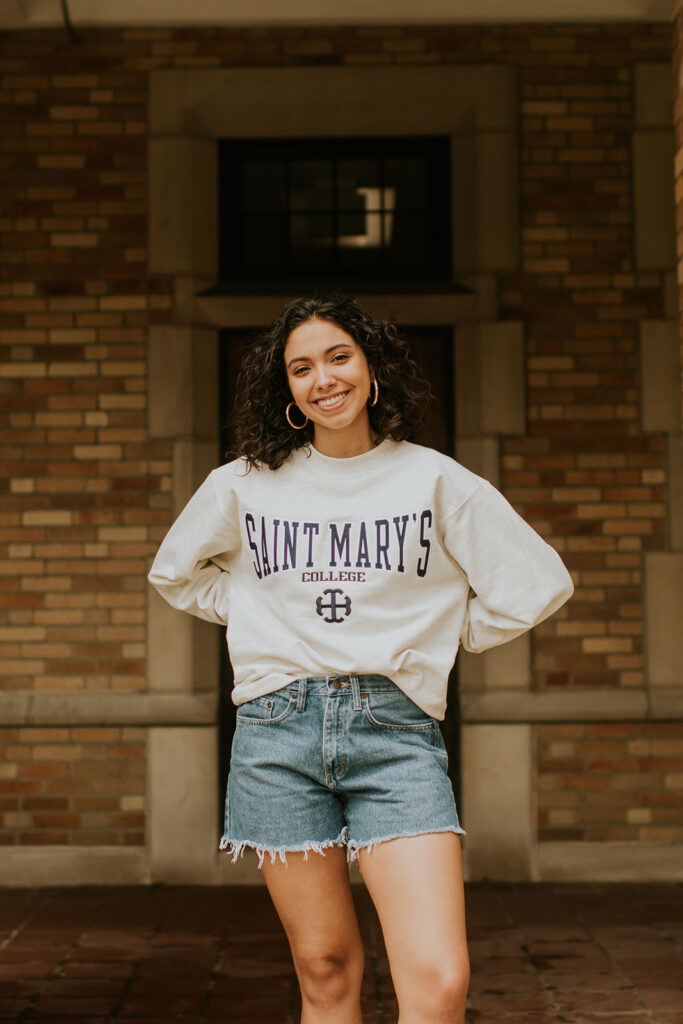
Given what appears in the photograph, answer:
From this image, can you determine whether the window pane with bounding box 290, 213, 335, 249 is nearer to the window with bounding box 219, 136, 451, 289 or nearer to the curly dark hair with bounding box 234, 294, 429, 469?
the window with bounding box 219, 136, 451, 289

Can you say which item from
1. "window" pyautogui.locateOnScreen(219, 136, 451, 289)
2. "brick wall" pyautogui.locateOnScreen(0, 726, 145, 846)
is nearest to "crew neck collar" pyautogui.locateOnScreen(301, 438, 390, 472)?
"brick wall" pyautogui.locateOnScreen(0, 726, 145, 846)

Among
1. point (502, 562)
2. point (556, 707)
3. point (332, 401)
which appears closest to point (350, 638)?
point (502, 562)

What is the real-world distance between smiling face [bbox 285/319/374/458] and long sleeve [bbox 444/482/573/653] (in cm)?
28

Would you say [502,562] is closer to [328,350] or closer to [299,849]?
[328,350]

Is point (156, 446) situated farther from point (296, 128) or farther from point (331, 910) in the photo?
point (331, 910)

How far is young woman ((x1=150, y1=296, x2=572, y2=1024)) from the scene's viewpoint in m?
2.06

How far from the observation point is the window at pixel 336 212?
5250 mm

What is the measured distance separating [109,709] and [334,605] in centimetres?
311

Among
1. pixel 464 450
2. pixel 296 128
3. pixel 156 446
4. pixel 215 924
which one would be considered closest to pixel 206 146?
pixel 296 128

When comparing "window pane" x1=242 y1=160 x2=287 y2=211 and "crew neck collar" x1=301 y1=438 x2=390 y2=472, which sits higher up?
"window pane" x1=242 y1=160 x2=287 y2=211

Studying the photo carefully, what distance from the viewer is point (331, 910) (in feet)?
6.88

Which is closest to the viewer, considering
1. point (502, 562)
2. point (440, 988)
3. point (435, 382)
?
point (440, 988)

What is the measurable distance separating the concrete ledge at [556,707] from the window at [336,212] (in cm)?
210

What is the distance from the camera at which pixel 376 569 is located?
207 cm
